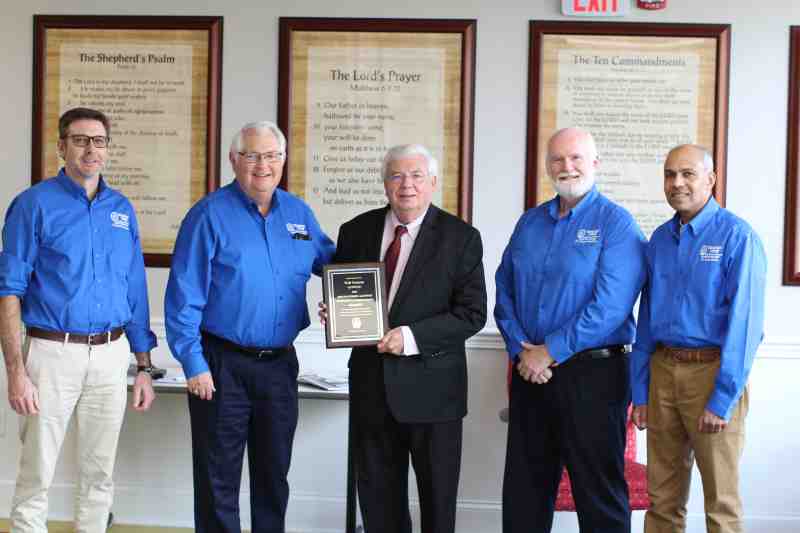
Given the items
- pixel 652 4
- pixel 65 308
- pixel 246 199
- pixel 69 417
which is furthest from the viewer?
pixel 652 4

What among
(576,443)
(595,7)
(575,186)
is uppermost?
(595,7)

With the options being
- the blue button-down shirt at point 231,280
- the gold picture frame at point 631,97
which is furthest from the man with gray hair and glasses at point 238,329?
the gold picture frame at point 631,97

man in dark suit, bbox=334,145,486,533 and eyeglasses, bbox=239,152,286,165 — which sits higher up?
eyeglasses, bbox=239,152,286,165

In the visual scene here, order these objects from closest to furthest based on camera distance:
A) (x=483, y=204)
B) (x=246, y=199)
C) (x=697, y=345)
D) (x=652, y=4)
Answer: (x=697, y=345) → (x=246, y=199) → (x=652, y=4) → (x=483, y=204)

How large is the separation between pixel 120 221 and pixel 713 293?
2.19 metres

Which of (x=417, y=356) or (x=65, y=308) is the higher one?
(x=65, y=308)

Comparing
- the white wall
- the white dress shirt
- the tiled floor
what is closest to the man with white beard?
the white dress shirt

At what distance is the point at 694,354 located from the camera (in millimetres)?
2756

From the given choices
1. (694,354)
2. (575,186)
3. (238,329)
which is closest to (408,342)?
(238,329)

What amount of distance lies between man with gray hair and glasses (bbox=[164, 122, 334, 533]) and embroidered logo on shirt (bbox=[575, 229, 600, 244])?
99 cm

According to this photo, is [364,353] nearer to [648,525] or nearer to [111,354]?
[111,354]

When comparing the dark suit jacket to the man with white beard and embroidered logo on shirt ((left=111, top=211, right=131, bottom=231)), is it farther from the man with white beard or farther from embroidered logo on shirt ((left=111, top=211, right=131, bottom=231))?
embroidered logo on shirt ((left=111, top=211, right=131, bottom=231))

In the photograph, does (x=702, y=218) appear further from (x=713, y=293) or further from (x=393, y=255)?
(x=393, y=255)

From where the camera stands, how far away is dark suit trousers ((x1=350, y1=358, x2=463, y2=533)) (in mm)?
2734
